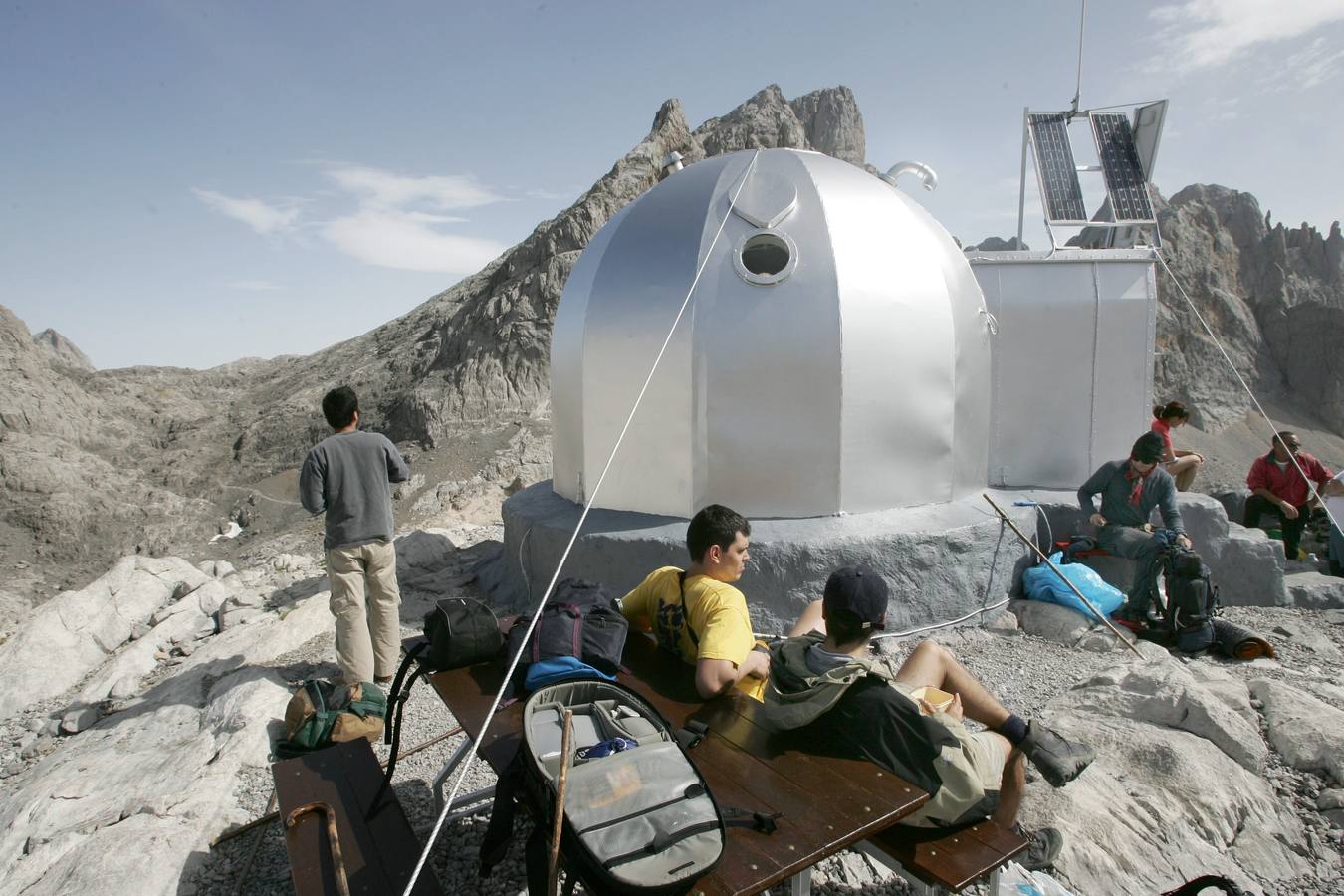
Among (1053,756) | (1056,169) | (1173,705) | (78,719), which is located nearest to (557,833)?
(1053,756)

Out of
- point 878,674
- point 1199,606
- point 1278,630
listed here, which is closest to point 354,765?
point 878,674

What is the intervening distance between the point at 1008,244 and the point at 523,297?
31.5 meters

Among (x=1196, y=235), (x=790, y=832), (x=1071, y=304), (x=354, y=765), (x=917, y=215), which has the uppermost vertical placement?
(x=1196, y=235)

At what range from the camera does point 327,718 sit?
402 cm

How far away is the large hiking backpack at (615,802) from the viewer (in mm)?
1843

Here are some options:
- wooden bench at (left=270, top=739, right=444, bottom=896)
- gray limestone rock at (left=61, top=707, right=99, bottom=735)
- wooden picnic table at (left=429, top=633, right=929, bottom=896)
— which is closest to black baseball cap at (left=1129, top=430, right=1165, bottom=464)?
wooden picnic table at (left=429, top=633, right=929, bottom=896)

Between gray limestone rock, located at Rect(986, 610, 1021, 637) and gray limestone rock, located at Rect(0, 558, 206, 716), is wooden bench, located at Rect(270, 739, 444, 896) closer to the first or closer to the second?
gray limestone rock, located at Rect(0, 558, 206, 716)

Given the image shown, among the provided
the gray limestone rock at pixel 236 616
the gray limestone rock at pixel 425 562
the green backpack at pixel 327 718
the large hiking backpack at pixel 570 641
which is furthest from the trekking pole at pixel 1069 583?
the gray limestone rock at pixel 236 616

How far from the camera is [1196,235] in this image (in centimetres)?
3891

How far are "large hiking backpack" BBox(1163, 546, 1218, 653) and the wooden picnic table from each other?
4.34 m

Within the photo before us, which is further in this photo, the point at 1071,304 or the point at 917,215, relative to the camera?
the point at 1071,304

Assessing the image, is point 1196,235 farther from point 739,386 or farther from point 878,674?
point 878,674

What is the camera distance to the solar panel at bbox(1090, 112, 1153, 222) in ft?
28.6

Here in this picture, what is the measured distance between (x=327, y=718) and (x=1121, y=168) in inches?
402
